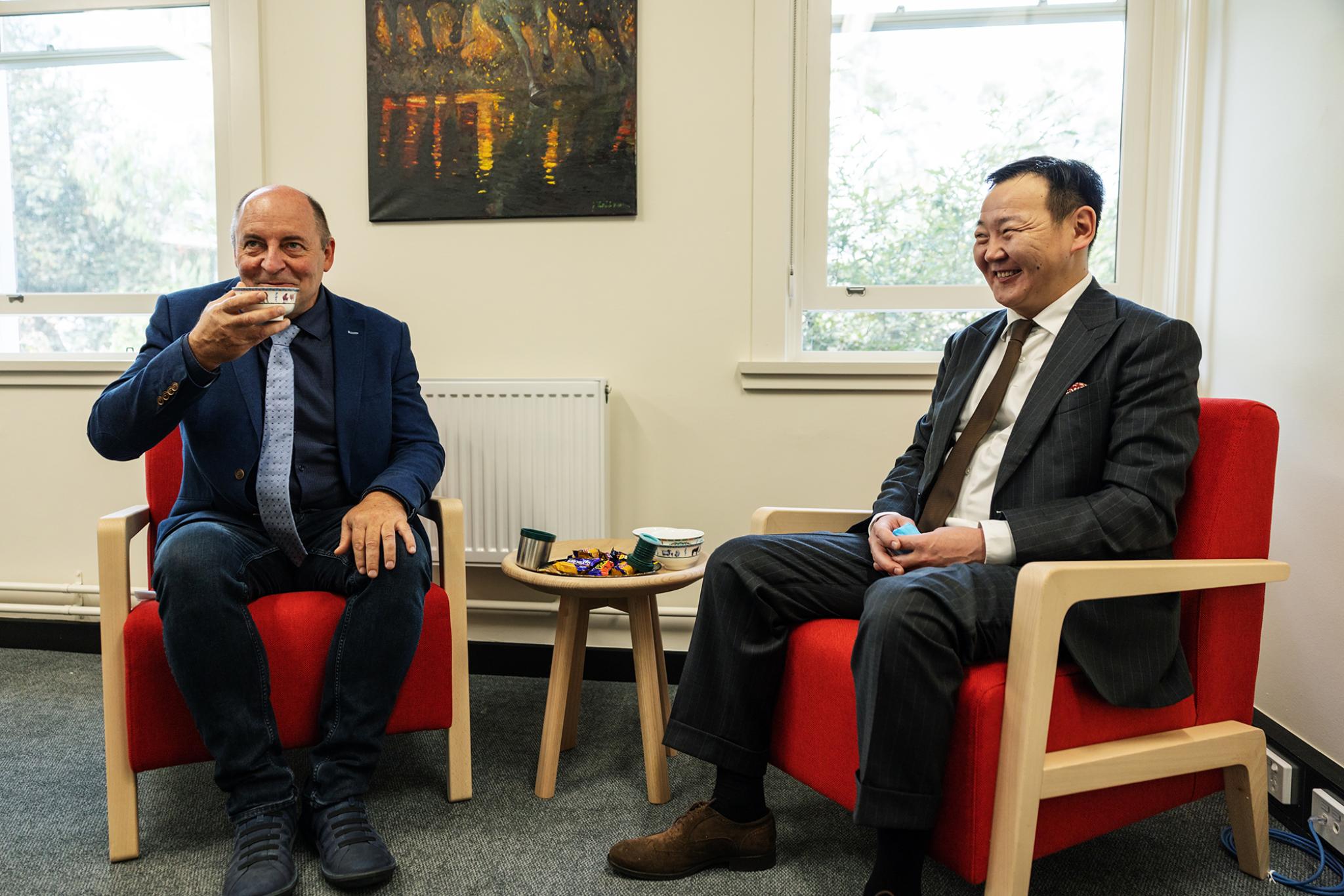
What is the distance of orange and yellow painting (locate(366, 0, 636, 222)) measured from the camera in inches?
96.8

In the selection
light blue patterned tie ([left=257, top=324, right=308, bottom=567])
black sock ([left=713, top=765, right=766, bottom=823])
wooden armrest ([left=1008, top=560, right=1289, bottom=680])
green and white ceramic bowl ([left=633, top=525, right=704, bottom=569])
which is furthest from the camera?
green and white ceramic bowl ([left=633, top=525, right=704, bottom=569])

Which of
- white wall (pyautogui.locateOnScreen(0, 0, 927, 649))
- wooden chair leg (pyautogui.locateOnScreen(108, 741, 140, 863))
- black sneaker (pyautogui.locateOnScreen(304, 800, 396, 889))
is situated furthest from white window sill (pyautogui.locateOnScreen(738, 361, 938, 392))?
wooden chair leg (pyautogui.locateOnScreen(108, 741, 140, 863))

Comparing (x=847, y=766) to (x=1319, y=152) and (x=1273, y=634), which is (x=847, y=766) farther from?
(x=1319, y=152)

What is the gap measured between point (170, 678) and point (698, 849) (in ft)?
3.19

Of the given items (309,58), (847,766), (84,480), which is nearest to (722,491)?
(847,766)

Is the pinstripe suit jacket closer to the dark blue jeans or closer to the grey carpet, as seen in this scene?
the grey carpet

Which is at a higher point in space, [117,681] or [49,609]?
[117,681]

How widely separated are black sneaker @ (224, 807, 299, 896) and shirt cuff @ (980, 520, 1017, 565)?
4.11 ft

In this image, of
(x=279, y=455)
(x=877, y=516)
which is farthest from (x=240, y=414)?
(x=877, y=516)

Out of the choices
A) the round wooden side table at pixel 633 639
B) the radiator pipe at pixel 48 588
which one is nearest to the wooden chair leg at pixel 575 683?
the round wooden side table at pixel 633 639

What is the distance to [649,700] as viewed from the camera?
73.3 inches

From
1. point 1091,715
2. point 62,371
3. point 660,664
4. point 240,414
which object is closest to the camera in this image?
point 1091,715

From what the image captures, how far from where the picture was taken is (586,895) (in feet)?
4.88

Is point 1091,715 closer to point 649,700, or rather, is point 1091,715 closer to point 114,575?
point 649,700
